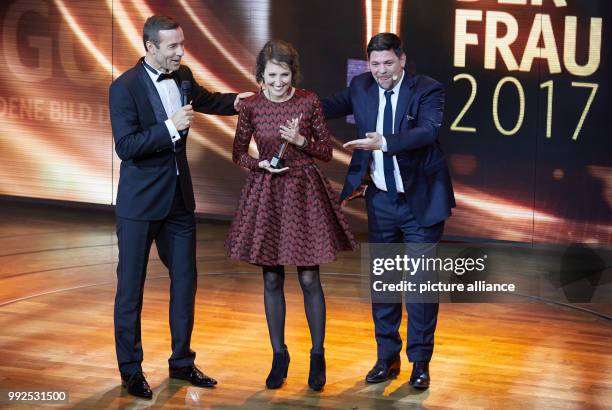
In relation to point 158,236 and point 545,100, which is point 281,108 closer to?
point 158,236

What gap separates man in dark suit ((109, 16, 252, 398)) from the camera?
14.0 feet

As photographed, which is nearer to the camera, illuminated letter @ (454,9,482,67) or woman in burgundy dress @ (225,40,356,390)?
woman in burgundy dress @ (225,40,356,390)

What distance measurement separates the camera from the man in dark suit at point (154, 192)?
4.25 m

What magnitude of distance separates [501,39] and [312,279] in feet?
11.1

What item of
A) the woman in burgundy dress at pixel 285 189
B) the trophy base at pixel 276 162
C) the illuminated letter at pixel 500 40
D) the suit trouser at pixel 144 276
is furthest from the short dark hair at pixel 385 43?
the illuminated letter at pixel 500 40

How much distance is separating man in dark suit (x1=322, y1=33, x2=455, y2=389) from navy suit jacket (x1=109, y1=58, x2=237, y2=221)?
70 cm

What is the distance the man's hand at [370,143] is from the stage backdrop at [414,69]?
3259 millimetres

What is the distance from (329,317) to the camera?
5648 millimetres

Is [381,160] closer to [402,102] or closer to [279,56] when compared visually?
[402,102]

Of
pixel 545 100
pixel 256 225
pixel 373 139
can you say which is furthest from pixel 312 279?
pixel 545 100

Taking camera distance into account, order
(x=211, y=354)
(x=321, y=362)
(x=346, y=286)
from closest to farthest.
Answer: (x=321, y=362)
(x=211, y=354)
(x=346, y=286)

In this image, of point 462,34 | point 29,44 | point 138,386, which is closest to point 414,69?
point 462,34

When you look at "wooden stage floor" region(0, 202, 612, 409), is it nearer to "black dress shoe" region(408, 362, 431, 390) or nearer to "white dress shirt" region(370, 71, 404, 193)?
"black dress shoe" region(408, 362, 431, 390)

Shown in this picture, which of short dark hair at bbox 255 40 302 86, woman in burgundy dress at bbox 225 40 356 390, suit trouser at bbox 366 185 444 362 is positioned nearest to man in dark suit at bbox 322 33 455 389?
suit trouser at bbox 366 185 444 362
